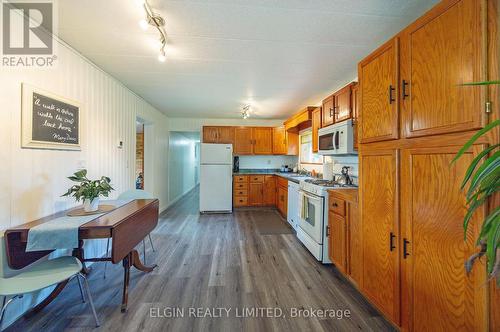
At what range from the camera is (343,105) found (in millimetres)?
2527

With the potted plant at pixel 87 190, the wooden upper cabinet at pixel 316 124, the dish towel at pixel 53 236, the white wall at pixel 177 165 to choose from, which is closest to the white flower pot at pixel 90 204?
the potted plant at pixel 87 190

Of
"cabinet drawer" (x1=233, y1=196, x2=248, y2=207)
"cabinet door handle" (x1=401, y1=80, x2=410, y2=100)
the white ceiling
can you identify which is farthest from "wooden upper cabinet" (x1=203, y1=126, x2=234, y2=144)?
"cabinet door handle" (x1=401, y1=80, x2=410, y2=100)

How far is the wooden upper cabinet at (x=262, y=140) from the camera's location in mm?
5273

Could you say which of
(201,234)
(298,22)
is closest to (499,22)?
(298,22)

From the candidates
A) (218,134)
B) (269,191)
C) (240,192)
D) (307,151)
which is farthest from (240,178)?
(307,151)

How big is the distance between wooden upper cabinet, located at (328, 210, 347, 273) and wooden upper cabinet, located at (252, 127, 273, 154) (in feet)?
10.3

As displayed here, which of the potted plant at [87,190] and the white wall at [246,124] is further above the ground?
the white wall at [246,124]

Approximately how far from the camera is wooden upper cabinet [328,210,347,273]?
6.73ft

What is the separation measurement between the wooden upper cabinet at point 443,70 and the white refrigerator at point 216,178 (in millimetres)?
3729

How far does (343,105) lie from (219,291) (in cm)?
248

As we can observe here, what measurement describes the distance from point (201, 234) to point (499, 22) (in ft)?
11.7

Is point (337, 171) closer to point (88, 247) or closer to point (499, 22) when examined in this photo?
point (499, 22)

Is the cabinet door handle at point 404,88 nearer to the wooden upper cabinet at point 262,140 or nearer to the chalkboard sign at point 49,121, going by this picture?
the chalkboard sign at point 49,121

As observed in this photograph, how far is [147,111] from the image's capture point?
3.93 m
